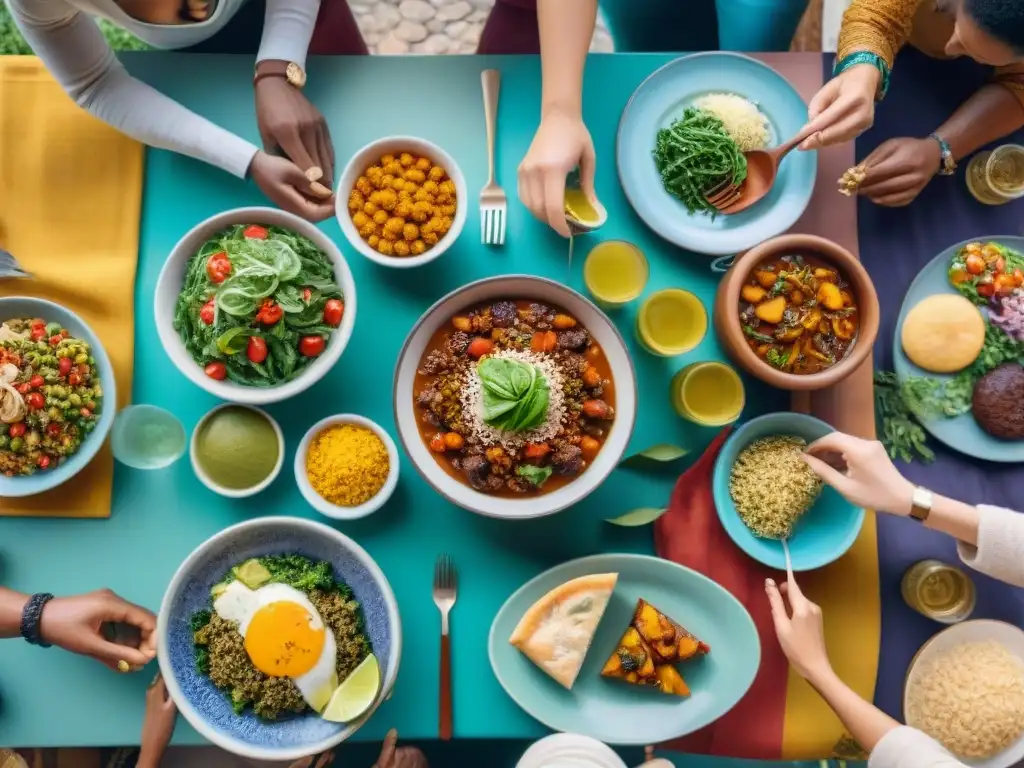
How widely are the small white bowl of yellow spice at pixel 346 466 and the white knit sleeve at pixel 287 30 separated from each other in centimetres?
98

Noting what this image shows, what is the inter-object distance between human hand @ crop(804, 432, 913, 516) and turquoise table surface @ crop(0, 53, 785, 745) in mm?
262

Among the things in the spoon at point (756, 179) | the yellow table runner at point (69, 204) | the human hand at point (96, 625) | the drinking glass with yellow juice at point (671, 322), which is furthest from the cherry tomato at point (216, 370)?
the spoon at point (756, 179)

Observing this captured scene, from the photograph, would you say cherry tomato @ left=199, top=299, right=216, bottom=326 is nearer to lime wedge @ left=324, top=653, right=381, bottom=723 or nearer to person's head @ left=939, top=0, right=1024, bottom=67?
lime wedge @ left=324, top=653, right=381, bottom=723

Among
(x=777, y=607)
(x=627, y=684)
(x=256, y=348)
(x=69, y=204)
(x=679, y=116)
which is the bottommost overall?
(x=627, y=684)

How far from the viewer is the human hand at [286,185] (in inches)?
73.6

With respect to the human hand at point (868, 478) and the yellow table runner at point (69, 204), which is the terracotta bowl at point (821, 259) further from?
the yellow table runner at point (69, 204)

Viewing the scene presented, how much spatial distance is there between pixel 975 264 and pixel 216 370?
202 centimetres

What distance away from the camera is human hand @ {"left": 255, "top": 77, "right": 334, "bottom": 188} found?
191 centimetres

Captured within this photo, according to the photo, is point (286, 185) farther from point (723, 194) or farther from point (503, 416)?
point (723, 194)

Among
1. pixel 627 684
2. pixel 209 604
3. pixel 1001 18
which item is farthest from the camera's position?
pixel 627 684

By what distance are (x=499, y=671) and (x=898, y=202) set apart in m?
1.67

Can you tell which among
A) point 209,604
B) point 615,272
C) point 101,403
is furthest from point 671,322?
point 101,403

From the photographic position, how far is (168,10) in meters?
1.70

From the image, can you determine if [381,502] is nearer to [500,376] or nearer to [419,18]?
[500,376]
